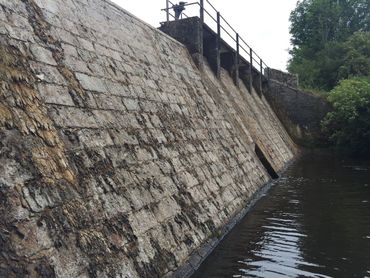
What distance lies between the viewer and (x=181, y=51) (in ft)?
44.0

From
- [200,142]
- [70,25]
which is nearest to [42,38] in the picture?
[70,25]

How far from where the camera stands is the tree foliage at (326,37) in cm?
3666

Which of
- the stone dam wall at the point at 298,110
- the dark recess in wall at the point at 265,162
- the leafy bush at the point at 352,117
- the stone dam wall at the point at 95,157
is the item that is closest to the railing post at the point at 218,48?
the dark recess in wall at the point at 265,162

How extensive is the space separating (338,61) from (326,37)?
7879mm

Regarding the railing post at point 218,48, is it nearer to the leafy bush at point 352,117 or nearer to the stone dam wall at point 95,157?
the stone dam wall at point 95,157

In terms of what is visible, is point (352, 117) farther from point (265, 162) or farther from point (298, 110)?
point (265, 162)

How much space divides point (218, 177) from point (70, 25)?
4173mm

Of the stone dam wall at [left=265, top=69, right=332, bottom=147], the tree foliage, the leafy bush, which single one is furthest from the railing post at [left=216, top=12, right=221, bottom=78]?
the tree foliage

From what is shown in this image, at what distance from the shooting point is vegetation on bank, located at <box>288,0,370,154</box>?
78.0ft

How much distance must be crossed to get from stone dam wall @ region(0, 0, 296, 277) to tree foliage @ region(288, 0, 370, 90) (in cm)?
3055

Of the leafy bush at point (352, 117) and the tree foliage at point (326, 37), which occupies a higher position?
the tree foliage at point (326, 37)

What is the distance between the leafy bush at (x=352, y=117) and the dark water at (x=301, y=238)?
37.5 ft

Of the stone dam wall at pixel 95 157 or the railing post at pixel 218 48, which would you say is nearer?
the stone dam wall at pixel 95 157

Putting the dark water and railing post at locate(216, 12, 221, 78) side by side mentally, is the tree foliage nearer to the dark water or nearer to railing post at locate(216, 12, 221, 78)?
railing post at locate(216, 12, 221, 78)
